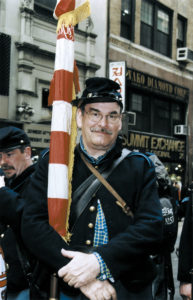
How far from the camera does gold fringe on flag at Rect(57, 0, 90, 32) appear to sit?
2484 mm

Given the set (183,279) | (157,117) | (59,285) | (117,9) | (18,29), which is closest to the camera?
(59,285)

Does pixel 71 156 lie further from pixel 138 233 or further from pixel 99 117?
pixel 138 233

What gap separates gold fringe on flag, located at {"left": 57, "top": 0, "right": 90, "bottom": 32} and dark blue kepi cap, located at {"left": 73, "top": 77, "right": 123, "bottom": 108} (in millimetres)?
383

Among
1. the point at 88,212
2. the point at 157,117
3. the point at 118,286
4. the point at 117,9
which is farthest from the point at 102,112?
the point at 157,117

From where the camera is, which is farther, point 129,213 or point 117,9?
point 117,9

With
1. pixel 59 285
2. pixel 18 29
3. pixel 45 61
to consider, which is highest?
pixel 18 29

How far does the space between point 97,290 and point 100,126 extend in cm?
95

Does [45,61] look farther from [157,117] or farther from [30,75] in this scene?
[157,117]

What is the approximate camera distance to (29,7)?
40.1 feet

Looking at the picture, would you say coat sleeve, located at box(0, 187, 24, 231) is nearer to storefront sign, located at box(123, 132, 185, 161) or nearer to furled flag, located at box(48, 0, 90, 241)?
furled flag, located at box(48, 0, 90, 241)

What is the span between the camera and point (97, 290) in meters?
2.16

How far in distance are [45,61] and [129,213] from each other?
36.6ft

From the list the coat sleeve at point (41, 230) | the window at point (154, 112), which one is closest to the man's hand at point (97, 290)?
the coat sleeve at point (41, 230)

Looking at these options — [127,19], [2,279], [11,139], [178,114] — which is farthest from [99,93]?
[178,114]
